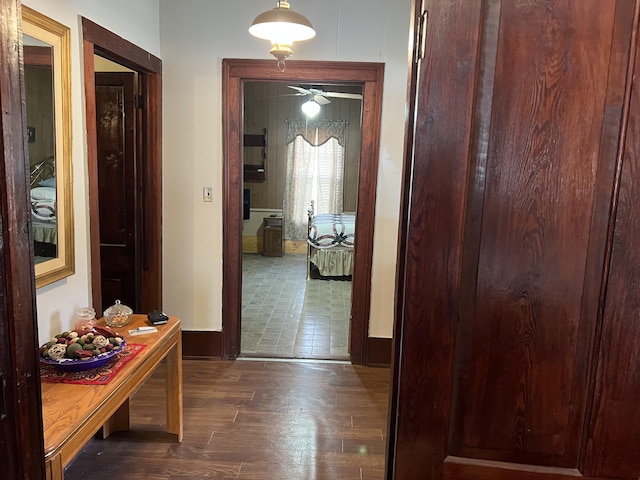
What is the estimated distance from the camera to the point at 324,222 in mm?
6512

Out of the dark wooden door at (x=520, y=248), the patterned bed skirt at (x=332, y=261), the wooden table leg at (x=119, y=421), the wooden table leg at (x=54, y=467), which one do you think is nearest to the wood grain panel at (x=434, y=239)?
the dark wooden door at (x=520, y=248)

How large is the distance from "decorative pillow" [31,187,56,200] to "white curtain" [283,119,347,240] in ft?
20.6

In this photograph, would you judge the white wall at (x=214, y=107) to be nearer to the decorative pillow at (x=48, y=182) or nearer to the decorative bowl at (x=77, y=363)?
the decorative pillow at (x=48, y=182)

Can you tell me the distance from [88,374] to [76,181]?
992mm

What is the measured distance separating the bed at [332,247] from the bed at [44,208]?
4.34 m

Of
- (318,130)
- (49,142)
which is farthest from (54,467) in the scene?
(318,130)

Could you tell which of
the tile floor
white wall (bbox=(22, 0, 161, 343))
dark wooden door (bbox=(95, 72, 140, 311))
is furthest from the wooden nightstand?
white wall (bbox=(22, 0, 161, 343))

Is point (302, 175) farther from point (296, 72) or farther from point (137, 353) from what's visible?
point (137, 353)

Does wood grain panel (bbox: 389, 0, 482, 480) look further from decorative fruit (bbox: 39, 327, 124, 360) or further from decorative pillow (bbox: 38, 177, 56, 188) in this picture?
decorative pillow (bbox: 38, 177, 56, 188)

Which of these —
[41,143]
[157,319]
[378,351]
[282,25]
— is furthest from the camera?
[378,351]

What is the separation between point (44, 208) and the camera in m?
2.10

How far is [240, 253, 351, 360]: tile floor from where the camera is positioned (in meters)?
3.94

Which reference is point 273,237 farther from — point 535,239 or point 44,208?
point 535,239

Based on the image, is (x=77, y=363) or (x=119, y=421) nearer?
(x=77, y=363)
